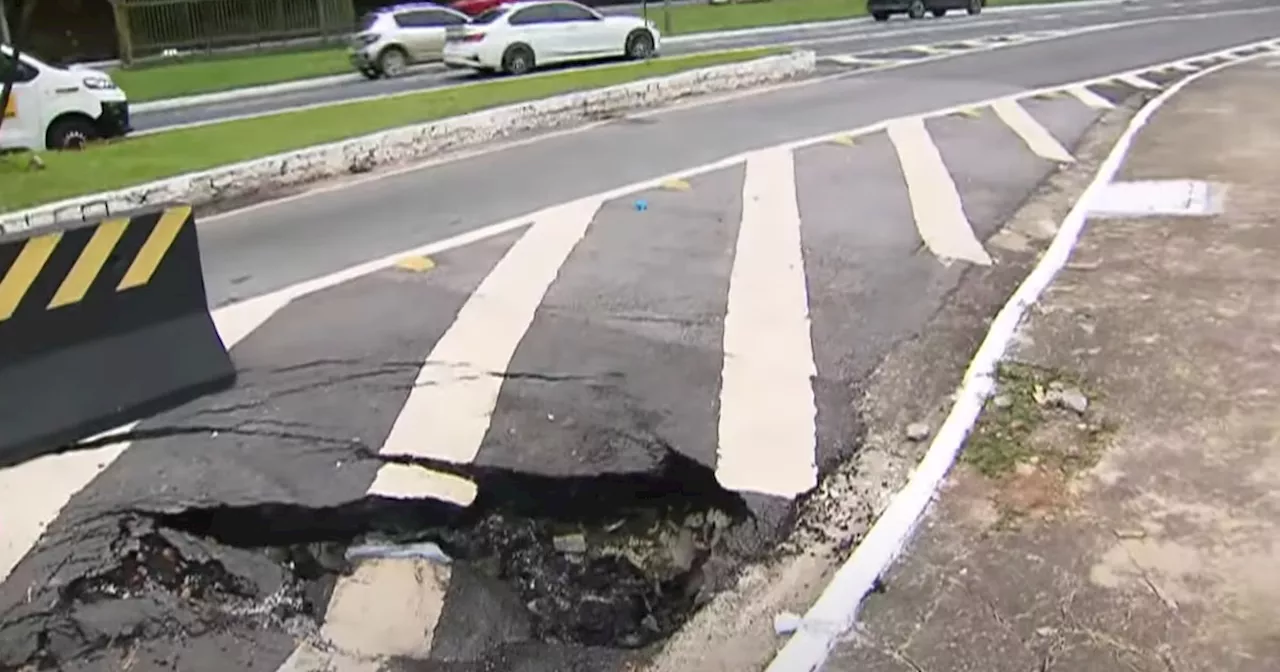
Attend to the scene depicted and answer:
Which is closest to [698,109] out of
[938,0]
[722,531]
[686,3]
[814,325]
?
[814,325]

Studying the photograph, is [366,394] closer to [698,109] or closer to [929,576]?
[929,576]

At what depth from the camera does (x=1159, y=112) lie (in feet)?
55.0

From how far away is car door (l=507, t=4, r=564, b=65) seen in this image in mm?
26891

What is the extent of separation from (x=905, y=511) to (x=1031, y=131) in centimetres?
1162

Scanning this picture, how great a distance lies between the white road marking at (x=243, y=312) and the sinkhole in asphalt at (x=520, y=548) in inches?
16.7

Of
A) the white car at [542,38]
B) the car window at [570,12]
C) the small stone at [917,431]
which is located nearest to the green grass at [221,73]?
the white car at [542,38]

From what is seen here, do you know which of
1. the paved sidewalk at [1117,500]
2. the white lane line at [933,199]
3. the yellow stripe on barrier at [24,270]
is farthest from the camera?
the white lane line at [933,199]

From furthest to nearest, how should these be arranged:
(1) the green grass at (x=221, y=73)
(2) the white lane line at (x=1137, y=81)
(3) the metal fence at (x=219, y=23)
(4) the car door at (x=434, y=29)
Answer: (3) the metal fence at (x=219, y=23), (4) the car door at (x=434, y=29), (1) the green grass at (x=221, y=73), (2) the white lane line at (x=1137, y=81)

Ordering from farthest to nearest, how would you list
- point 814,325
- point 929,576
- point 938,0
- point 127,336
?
point 938,0 < point 814,325 < point 127,336 < point 929,576

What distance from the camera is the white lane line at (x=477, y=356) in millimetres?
6254

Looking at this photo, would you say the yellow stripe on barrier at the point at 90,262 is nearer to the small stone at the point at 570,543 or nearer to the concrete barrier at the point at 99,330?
the concrete barrier at the point at 99,330

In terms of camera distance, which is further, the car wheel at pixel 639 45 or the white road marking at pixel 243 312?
the car wheel at pixel 639 45

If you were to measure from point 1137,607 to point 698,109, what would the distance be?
14.3 m

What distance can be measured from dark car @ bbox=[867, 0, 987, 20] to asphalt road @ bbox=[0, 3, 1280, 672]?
26.8 metres
